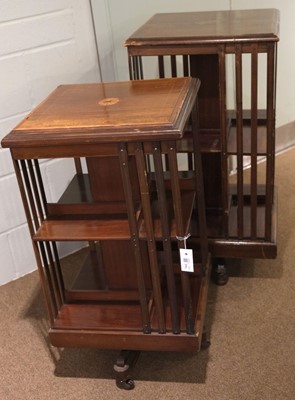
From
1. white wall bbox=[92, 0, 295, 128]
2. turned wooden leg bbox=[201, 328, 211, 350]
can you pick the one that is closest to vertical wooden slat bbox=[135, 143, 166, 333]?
turned wooden leg bbox=[201, 328, 211, 350]

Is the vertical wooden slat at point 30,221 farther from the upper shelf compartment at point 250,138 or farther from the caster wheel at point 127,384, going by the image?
the upper shelf compartment at point 250,138

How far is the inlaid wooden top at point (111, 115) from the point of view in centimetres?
135

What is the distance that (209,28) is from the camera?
6.16 feet

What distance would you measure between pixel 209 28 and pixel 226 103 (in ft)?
0.92

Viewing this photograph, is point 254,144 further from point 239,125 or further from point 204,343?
point 204,343

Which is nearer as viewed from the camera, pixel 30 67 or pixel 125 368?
pixel 125 368

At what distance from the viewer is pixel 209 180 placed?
218cm

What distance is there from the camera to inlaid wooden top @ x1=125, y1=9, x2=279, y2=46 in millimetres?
1751

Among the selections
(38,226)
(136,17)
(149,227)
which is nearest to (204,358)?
(149,227)

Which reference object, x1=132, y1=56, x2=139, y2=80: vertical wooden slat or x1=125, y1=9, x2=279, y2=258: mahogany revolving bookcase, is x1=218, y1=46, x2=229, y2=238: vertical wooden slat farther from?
x1=132, y1=56, x2=139, y2=80: vertical wooden slat

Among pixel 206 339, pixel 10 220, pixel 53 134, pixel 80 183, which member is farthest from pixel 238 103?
pixel 10 220

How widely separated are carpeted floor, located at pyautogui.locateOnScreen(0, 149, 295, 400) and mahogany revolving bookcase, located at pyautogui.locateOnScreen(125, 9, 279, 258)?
21cm

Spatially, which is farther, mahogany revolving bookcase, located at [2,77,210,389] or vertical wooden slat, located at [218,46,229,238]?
vertical wooden slat, located at [218,46,229,238]

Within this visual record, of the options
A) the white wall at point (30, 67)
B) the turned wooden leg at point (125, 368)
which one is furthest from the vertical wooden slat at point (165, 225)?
the white wall at point (30, 67)
